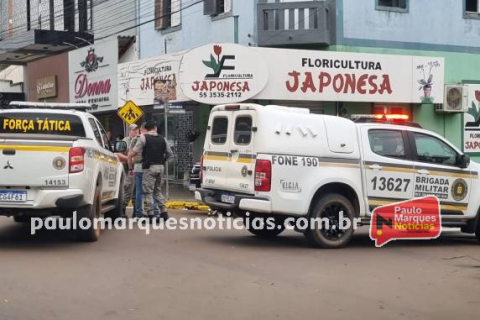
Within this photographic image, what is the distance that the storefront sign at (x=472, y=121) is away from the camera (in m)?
21.6

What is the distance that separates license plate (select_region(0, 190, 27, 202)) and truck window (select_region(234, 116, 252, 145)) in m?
3.12

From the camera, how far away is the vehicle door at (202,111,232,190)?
9812 millimetres

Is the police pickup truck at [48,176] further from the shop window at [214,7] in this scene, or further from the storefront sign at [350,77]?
the shop window at [214,7]

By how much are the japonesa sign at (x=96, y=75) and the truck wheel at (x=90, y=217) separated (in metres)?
14.2

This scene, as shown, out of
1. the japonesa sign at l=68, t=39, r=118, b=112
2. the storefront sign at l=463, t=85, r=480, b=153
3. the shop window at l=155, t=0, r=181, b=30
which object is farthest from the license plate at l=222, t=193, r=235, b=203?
the shop window at l=155, t=0, r=181, b=30

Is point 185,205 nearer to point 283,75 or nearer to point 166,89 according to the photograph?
point 166,89

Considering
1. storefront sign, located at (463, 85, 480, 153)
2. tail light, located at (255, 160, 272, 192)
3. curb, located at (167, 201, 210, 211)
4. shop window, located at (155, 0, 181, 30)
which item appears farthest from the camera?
shop window, located at (155, 0, 181, 30)

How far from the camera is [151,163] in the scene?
465 inches

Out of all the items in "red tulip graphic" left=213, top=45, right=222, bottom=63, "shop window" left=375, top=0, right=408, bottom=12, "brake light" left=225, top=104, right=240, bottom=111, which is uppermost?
"shop window" left=375, top=0, right=408, bottom=12

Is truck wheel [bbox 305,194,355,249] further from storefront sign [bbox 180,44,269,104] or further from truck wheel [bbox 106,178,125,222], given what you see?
storefront sign [bbox 180,44,269,104]

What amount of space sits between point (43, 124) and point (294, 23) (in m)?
10.8

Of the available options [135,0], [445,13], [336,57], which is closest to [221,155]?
[336,57]

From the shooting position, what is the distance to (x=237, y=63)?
18.0 meters

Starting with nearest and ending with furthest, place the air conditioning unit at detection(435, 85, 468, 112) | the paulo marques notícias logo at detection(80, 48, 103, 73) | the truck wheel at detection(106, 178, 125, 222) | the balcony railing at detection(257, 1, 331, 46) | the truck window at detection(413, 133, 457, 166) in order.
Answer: the truck window at detection(413, 133, 457, 166)
the truck wheel at detection(106, 178, 125, 222)
the balcony railing at detection(257, 1, 331, 46)
the air conditioning unit at detection(435, 85, 468, 112)
the paulo marques notícias logo at detection(80, 48, 103, 73)
